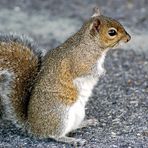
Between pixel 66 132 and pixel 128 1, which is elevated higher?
pixel 128 1

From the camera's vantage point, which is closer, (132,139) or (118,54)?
(132,139)

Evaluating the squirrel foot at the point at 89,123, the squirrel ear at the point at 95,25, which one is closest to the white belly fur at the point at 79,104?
the squirrel foot at the point at 89,123

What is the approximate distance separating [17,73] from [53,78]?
29 centimetres

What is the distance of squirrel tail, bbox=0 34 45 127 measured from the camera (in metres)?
4.87

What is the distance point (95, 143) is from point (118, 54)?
2611 millimetres

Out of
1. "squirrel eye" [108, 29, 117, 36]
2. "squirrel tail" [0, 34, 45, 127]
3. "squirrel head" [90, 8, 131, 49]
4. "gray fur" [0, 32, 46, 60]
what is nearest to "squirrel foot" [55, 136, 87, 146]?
"squirrel tail" [0, 34, 45, 127]

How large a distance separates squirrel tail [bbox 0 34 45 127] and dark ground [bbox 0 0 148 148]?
9.1 inches

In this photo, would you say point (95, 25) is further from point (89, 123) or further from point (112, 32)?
point (89, 123)

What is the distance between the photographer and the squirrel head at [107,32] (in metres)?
5.09

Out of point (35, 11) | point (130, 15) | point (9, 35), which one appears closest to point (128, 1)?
point (130, 15)

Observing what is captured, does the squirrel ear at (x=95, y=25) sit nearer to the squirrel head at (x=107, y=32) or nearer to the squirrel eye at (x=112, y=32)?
the squirrel head at (x=107, y=32)

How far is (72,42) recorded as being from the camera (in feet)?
16.7

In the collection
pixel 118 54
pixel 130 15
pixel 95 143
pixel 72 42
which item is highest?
pixel 130 15

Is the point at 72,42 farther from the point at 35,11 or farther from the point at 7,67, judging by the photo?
the point at 35,11
